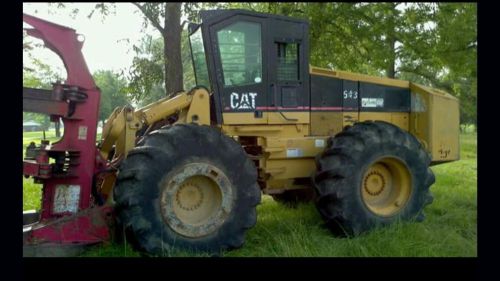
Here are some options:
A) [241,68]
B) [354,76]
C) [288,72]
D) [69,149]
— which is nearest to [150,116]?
[69,149]

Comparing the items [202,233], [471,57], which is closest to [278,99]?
[202,233]

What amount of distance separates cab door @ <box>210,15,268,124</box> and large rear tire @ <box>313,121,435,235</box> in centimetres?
112

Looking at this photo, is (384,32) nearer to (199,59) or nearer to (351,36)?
(351,36)

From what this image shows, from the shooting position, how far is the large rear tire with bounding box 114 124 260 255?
16.3ft

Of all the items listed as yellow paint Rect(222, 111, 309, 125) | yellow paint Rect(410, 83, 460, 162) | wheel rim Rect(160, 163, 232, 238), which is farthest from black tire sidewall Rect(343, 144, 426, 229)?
wheel rim Rect(160, 163, 232, 238)

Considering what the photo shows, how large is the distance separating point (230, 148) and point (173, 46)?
15.2 feet

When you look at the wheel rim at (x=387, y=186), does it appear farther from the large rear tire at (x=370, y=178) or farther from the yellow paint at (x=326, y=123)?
the yellow paint at (x=326, y=123)

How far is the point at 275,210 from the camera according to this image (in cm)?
781

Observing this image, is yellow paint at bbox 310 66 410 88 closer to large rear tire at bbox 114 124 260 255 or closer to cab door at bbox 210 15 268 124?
cab door at bbox 210 15 268 124

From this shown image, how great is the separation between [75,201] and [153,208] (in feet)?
3.34

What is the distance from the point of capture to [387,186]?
6918 mm

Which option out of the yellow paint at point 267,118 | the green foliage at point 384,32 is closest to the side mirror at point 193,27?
the yellow paint at point 267,118

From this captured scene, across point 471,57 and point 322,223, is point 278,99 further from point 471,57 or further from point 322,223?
point 471,57

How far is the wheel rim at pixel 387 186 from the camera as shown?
6.70 meters
